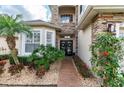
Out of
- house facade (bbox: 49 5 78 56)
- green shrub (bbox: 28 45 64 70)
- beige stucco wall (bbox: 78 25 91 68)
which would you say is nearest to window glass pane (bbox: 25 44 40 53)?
green shrub (bbox: 28 45 64 70)

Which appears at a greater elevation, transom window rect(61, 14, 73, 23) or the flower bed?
transom window rect(61, 14, 73, 23)

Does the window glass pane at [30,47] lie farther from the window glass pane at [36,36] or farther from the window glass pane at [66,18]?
the window glass pane at [66,18]

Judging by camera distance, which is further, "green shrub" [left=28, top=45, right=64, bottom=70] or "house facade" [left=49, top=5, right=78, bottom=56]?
"house facade" [left=49, top=5, right=78, bottom=56]

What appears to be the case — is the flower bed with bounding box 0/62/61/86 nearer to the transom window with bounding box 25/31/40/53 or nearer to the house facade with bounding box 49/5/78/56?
the transom window with bounding box 25/31/40/53

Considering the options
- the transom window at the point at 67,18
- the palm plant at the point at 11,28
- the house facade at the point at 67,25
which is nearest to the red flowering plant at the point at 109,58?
the palm plant at the point at 11,28

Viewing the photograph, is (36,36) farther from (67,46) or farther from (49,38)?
(67,46)

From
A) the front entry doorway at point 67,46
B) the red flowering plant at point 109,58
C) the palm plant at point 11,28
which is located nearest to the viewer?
the red flowering plant at point 109,58

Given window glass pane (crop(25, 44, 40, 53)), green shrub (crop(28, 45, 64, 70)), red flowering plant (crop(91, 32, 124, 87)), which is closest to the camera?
red flowering plant (crop(91, 32, 124, 87))

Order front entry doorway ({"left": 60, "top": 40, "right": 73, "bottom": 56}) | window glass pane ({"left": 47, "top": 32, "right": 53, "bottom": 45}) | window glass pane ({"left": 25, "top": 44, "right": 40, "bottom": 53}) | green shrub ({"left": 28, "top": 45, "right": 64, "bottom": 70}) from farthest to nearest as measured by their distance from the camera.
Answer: front entry doorway ({"left": 60, "top": 40, "right": 73, "bottom": 56}) → window glass pane ({"left": 47, "top": 32, "right": 53, "bottom": 45}) → window glass pane ({"left": 25, "top": 44, "right": 40, "bottom": 53}) → green shrub ({"left": 28, "top": 45, "right": 64, "bottom": 70})

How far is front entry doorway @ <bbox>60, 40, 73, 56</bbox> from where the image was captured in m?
23.9

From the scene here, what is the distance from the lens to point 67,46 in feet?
78.4

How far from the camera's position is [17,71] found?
1148 centimetres

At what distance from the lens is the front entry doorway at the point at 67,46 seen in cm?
2394

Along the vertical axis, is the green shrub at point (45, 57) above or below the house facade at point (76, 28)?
below
